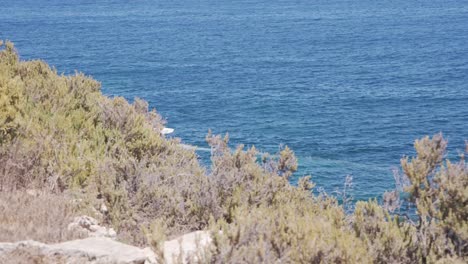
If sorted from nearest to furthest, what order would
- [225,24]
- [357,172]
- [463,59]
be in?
[357,172] < [463,59] < [225,24]

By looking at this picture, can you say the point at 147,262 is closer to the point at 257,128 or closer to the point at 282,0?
the point at 257,128

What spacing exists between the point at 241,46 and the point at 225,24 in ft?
79.6

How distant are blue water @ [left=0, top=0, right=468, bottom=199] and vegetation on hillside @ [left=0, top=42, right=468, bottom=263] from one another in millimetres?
21559

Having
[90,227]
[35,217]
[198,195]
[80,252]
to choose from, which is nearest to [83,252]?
[80,252]

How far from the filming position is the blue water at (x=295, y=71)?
41.9 m

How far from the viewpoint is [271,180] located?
912cm

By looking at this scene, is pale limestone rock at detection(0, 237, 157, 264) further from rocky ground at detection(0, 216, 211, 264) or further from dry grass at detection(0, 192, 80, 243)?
dry grass at detection(0, 192, 80, 243)

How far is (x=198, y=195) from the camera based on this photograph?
8266mm

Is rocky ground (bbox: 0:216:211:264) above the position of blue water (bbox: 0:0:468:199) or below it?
below

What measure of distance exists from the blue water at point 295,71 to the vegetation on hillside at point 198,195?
21559mm

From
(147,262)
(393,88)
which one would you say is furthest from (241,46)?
(147,262)

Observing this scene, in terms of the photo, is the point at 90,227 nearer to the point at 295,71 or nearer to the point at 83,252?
the point at 83,252

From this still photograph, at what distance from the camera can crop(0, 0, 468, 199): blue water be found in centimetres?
4188

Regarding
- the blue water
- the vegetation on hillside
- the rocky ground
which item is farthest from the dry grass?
the blue water
